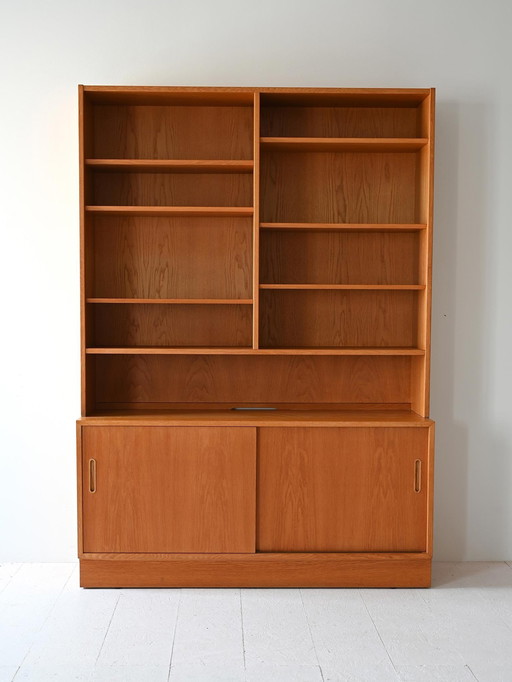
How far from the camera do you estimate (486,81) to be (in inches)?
149

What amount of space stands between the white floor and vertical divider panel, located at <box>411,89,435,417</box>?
0.90 metres

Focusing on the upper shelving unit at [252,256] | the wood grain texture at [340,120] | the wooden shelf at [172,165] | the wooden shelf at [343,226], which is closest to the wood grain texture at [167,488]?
the upper shelving unit at [252,256]

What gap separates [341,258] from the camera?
3795mm

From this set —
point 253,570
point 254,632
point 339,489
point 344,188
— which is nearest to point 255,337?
point 339,489

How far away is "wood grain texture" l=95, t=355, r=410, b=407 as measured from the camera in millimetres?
3811

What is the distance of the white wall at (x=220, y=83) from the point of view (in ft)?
12.2

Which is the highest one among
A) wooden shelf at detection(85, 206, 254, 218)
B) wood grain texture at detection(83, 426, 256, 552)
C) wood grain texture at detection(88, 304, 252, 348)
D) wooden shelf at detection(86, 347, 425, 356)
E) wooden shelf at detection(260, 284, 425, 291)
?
wooden shelf at detection(85, 206, 254, 218)

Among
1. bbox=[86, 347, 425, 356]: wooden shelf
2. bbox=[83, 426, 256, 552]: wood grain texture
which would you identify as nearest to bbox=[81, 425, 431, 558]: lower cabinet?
bbox=[83, 426, 256, 552]: wood grain texture

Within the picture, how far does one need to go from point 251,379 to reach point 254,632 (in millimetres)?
1251

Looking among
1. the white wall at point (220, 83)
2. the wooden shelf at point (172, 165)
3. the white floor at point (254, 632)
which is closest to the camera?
the white floor at point (254, 632)

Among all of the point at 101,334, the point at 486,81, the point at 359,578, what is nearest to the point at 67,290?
the point at 101,334

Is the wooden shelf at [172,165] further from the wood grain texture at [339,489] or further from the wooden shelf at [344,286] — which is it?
the wood grain texture at [339,489]

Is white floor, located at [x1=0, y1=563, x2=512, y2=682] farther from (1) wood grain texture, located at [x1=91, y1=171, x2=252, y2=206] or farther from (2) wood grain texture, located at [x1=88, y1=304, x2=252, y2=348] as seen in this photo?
(1) wood grain texture, located at [x1=91, y1=171, x2=252, y2=206]

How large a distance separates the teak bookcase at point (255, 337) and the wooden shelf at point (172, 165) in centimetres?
1
